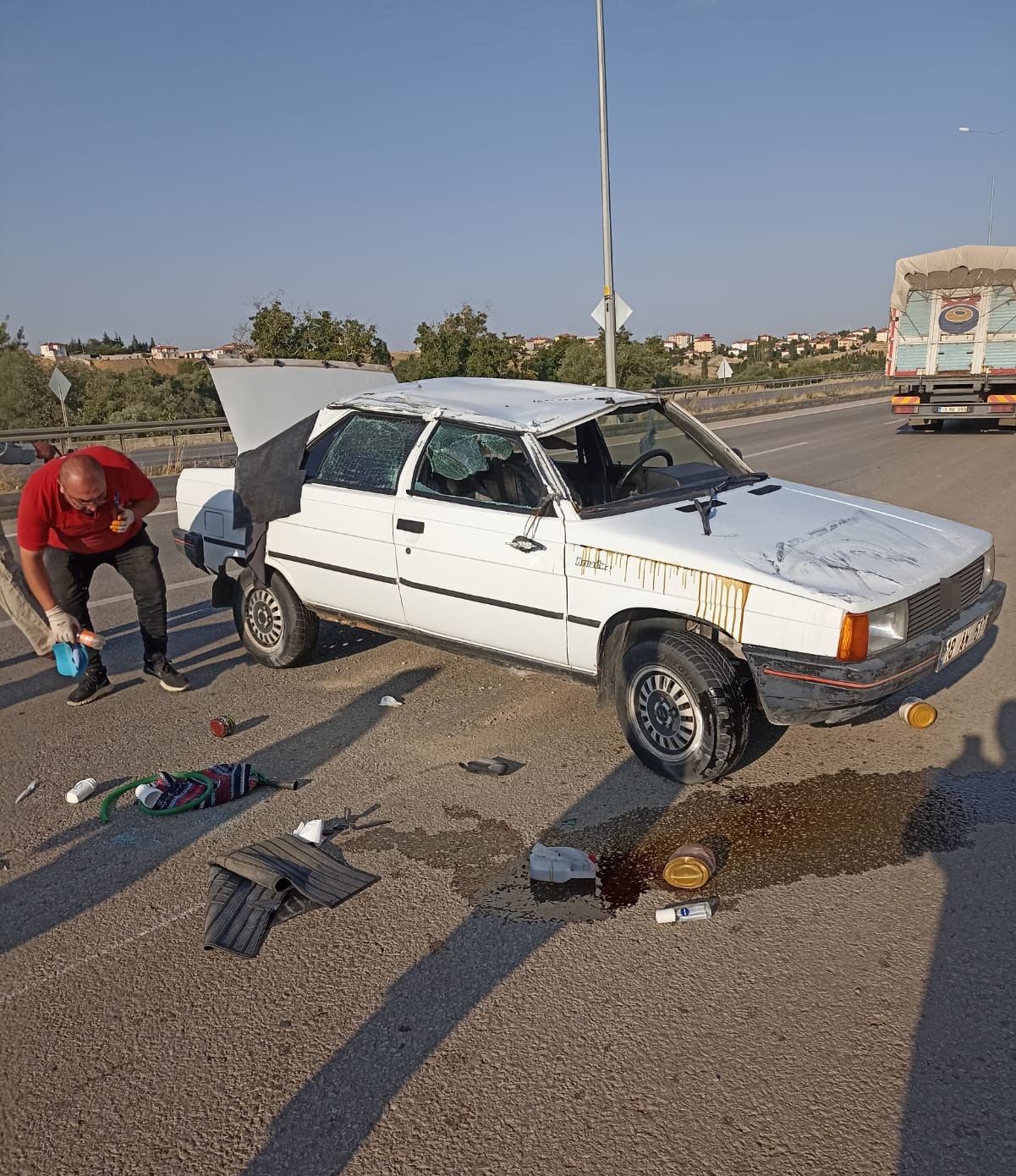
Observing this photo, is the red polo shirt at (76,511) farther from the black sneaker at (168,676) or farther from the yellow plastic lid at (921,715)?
the yellow plastic lid at (921,715)

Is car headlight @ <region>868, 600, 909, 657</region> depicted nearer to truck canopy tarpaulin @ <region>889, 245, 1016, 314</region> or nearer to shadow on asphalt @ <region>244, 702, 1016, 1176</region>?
shadow on asphalt @ <region>244, 702, 1016, 1176</region>

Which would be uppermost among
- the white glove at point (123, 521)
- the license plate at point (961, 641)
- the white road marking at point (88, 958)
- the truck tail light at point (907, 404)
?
the white glove at point (123, 521)

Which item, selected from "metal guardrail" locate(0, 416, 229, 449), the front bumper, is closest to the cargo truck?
"metal guardrail" locate(0, 416, 229, 449)

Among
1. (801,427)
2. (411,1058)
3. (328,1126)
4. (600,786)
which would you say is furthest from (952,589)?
(801,427)

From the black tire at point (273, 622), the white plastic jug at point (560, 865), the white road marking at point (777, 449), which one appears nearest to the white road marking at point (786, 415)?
the white road marking at point (777, 449)

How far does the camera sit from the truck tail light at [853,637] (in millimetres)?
3801

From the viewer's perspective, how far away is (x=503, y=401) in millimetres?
5195

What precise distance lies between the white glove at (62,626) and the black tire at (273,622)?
1.14m

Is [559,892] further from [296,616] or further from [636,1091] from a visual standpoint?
[296,616]

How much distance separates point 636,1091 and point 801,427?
24.3m

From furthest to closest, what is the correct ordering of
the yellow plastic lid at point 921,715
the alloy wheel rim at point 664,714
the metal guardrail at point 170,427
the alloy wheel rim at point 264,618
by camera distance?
the metal guardrail at point 170,427 → the alloy wheel rim at point 264,618 → the yellow plastic lid at point 921,715 → the alloy wheel rim at point 664,714

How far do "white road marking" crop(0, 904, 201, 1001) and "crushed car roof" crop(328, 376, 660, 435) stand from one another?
268 centimetres

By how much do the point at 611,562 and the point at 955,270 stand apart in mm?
18543

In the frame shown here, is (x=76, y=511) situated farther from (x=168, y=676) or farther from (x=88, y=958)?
(x=88, y=958)
